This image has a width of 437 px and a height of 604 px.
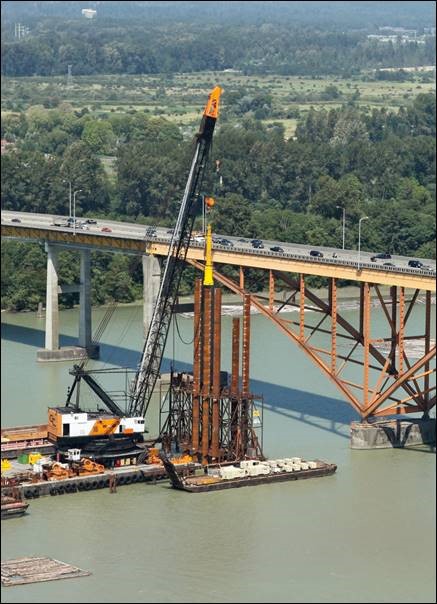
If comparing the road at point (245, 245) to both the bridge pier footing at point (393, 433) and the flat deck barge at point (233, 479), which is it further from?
the flat deck barge at point (233, 479)

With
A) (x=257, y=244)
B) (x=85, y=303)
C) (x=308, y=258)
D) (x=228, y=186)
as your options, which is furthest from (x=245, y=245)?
(x=228, y=186)

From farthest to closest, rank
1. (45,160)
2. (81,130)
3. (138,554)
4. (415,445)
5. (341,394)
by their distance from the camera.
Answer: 1. (81,130)
2. (45,160)
3. (341,394)
4. (415,445)
5. (138,554)

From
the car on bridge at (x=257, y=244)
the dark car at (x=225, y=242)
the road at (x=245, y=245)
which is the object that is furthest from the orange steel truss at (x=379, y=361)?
the dark car at (x=225, y=242)

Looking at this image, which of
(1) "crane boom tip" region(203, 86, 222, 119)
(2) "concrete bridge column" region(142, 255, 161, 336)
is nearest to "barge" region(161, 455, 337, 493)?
(1) "crane boom tip" region(203, 86, 222, 119)

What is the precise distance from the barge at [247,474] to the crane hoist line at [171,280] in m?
4.75

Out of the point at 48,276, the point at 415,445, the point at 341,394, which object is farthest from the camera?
the point at 48,276

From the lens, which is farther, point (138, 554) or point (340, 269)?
point (340, 269)

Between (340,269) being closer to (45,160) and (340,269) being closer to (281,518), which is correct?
(281,518)

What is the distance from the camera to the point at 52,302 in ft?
285

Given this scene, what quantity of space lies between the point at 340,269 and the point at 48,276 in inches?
852

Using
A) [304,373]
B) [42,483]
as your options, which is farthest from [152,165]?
→ [42,483]

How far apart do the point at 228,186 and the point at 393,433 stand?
60457mm

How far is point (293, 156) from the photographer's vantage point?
130375 mm

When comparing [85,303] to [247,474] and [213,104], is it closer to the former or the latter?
[213,104]
